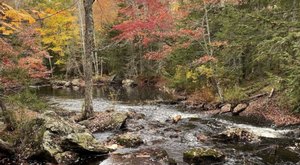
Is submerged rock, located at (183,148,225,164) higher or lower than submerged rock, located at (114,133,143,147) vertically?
lower

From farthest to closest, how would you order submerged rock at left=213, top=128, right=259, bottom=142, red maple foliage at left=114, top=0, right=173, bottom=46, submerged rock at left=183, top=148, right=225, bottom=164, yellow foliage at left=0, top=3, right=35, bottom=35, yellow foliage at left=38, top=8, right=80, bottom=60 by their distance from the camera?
yellow foliage at left=38, top=8, right=80, bottom=60, red maple foliage at left=114, top=0, right=173, bottom=46, submerged rock at left=213, top=128, right=259, bottom=142, submerged rock at left=183, top=148, right=225, bottom=164, yellow foliage at left=0, top=3, right=35, bottom=35

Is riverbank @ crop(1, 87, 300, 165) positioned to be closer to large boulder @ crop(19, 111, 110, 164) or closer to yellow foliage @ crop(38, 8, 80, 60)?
large boulder @ crop(19, 111, 110, 164)

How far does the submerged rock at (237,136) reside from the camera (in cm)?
1103

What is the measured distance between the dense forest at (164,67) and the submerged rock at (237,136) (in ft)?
0.12

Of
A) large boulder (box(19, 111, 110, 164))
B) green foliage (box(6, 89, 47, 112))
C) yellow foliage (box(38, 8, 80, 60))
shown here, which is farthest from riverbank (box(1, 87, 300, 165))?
yellow foliage (box(38, 8, 80, 60))

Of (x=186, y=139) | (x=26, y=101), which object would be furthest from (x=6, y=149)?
(x=186, y=139)

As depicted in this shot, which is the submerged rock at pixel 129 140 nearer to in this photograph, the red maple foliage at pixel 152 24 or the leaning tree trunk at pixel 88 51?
the leaning tree trunk at pixel 88 51

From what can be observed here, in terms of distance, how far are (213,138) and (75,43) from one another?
106 feet

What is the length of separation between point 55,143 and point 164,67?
2040 cm

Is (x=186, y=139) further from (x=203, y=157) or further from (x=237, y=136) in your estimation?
(x=203, y=157)

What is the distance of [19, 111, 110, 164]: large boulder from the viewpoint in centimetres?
905

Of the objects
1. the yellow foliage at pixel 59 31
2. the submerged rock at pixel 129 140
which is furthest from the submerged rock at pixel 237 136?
the yellow foliage at pixel 59 31

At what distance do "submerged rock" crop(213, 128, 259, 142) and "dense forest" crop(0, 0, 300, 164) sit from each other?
0.04 meters

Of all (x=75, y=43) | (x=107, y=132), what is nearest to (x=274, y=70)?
(x=107, y=132)
